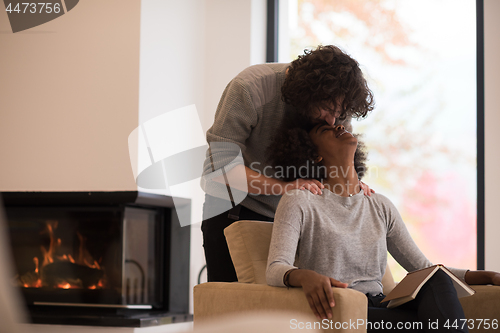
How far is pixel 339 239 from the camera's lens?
146cm

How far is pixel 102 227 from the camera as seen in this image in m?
2.98

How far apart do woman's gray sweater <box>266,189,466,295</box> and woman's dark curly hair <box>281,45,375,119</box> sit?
284mm

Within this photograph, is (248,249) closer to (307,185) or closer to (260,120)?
(307,185)

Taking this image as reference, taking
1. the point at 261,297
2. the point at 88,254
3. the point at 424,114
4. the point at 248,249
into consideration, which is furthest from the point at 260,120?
the point at 424,114

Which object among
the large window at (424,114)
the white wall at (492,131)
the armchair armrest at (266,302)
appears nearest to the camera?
the armchair armrest at (266,302)

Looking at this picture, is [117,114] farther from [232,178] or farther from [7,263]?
[7,263]

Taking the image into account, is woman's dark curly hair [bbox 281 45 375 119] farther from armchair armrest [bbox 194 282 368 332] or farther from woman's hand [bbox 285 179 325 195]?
armchair armrest [bbox 194 282 368 332]

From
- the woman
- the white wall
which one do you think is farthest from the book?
the white wall

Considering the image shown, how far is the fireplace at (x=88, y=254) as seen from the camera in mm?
2906

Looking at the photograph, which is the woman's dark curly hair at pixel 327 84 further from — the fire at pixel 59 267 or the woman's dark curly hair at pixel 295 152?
the fire at pixel 59 267

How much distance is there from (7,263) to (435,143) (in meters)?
3.29

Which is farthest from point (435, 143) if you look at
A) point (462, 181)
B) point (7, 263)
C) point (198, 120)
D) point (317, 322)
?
point (7, 263)

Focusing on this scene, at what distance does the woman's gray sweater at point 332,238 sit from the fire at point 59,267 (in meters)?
1.88

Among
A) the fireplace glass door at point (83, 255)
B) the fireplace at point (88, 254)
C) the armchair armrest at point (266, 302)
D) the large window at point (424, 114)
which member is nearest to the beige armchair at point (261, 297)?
the armchair armrest at point (266, 302)
